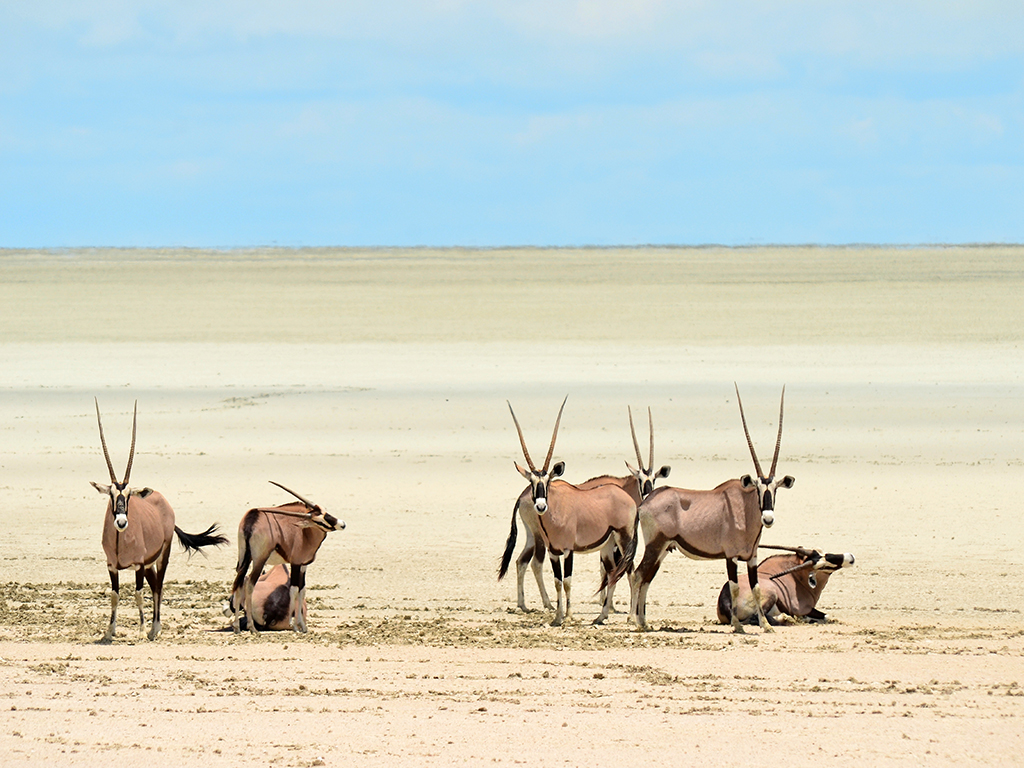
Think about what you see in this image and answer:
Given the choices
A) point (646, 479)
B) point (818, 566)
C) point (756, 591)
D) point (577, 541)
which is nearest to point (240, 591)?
point (577, 541)

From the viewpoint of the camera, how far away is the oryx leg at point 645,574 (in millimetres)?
12094

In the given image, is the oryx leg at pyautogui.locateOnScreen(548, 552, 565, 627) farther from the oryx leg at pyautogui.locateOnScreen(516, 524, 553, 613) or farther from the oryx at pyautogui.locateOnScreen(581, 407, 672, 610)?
the oryx at pyautogui.locateOnScreen(581, 407, 672, 610)

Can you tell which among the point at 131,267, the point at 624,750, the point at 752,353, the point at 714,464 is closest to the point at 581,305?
the point at 752,353

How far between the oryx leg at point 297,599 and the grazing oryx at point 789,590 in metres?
3.62

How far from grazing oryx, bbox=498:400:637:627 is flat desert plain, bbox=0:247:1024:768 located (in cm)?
47

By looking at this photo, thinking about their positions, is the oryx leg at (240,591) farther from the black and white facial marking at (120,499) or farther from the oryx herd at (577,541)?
the black and white facial marking at (120,499)

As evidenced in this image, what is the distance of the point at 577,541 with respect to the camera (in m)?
12.8

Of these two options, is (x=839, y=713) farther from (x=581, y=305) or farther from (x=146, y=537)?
(x=581, y=305)

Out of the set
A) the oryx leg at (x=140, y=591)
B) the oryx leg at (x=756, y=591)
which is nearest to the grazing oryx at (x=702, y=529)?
the oryx leg at (x=756, y=591)

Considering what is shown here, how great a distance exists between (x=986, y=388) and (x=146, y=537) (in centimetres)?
2291

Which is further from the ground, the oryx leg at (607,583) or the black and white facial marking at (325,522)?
the black and white facial marking at (325,522)

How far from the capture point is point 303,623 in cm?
1181

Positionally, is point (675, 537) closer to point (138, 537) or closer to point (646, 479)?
point (646, 479)

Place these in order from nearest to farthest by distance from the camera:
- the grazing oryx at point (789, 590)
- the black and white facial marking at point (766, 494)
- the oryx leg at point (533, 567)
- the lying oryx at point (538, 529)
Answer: the black and white facial marking at point (766, 494), the grazing oryx at point (789, 590), the lying oryx at point (538, 529), the oryx leg at point (533, 567)
